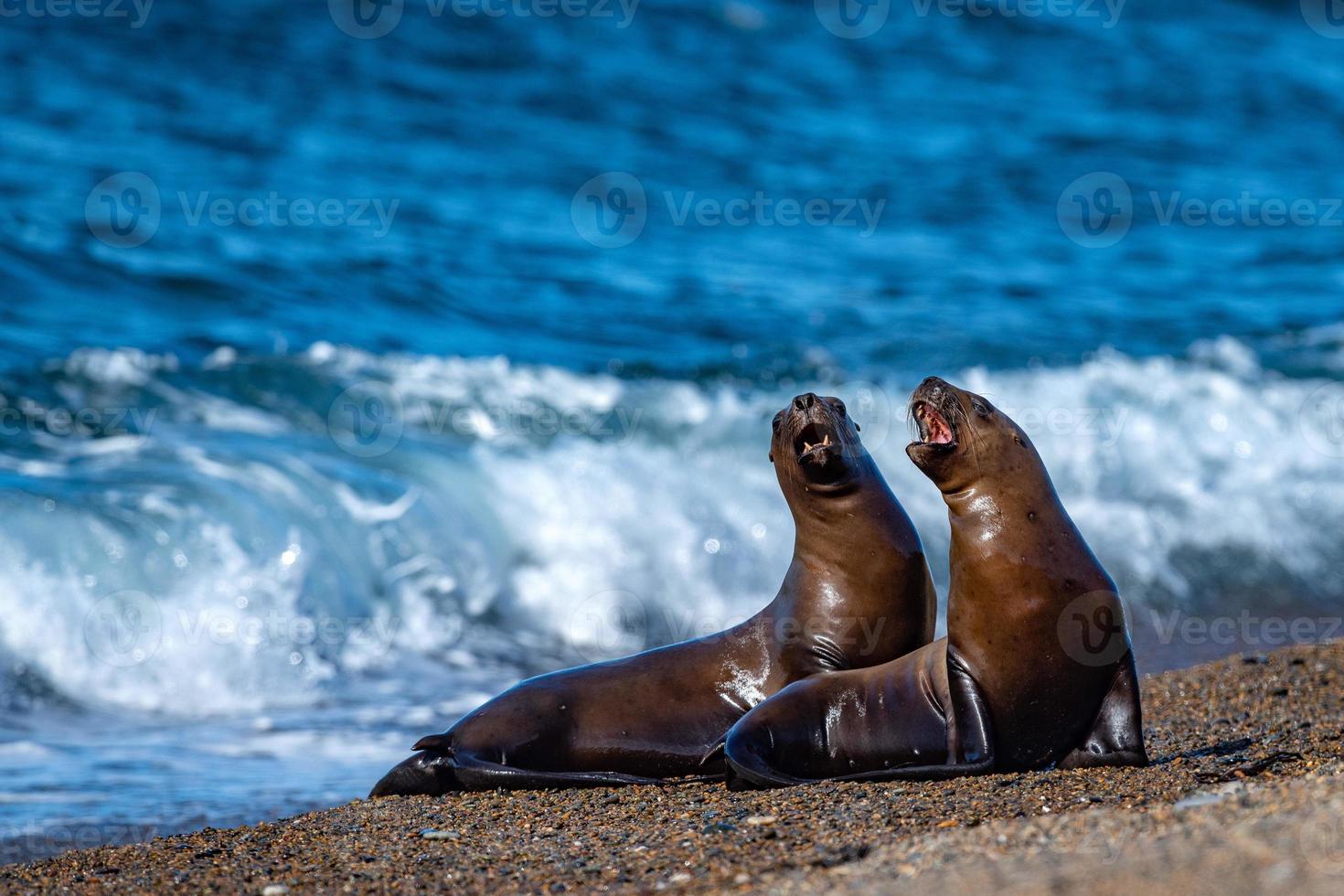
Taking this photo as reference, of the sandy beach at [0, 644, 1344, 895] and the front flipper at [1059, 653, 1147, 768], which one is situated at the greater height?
the front flipper at [1059, 653, 1147, 768]

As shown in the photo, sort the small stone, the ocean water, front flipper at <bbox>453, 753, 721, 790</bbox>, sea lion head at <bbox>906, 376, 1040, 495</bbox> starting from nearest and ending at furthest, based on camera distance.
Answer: the small stone < sea lion head at <bbox>906, 376, 1040, 495</bbox> < front flipper at <bbox>453, 753, 721, 790</bbox> < the ocean water

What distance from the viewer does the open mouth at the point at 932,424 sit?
16.6 feet

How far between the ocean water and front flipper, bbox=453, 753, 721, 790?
695 millimetres

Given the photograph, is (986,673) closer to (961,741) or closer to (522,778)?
(961,741)

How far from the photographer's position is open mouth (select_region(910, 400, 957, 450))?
16.6 feet

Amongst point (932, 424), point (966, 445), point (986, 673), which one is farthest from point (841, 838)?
point (932, 424)

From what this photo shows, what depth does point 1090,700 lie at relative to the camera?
4.82 m

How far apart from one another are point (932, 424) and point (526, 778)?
177 cm

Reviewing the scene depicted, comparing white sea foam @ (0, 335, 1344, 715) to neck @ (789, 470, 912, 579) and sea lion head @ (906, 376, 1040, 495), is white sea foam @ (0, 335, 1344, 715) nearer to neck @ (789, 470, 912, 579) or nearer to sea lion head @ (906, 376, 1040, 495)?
neck @ (789, 470, 912, 579)

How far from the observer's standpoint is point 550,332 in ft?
42.4

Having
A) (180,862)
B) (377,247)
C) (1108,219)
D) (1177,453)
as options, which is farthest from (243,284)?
(1108,219)

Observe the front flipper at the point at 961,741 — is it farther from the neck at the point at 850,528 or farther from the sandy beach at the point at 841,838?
the neck at the point at 850,528

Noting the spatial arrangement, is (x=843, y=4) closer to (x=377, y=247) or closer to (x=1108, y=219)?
(x=1108, y=219)

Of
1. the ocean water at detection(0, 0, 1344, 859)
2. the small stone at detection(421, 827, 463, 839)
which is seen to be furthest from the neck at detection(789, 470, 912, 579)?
the ocean water at detection(0, 0, 1344, 859)
